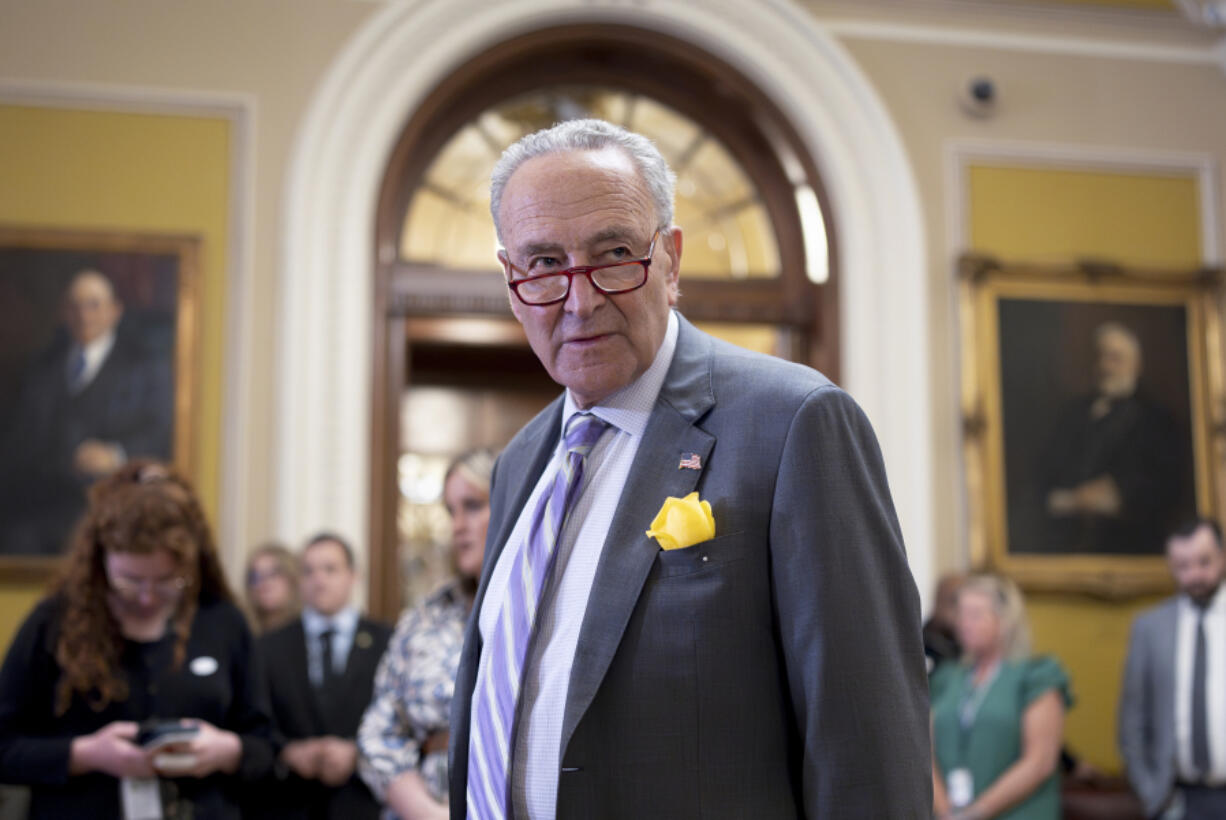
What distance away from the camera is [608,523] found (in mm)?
1985

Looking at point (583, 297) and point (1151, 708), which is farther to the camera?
point (1151, 708)

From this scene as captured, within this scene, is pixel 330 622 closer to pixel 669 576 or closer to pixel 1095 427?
pixel 669 576

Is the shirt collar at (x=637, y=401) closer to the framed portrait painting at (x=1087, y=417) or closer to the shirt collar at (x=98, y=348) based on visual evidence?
the shirt collar at (x=98, y=348)

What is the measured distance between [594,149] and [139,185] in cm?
571

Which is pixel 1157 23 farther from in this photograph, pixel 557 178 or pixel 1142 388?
pixel 557 178

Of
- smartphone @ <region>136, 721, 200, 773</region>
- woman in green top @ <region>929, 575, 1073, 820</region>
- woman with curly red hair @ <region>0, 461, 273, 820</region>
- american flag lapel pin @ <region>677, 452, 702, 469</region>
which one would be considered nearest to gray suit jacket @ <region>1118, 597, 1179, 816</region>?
woman in green top @ <region>929, 575, 1073, 820</region>

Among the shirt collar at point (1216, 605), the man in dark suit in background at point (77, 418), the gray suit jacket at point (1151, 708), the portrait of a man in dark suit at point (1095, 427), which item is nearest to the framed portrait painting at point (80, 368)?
the man in dark suit in background at point (77, 418)

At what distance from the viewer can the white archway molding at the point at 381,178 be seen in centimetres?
713

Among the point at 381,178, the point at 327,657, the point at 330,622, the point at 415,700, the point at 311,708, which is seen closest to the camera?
the point at 415,700

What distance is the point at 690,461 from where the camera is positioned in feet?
6.32

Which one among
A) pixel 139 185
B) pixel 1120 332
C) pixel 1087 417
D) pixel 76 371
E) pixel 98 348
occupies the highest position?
pixel 139 185

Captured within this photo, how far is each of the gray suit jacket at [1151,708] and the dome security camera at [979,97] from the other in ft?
10.4

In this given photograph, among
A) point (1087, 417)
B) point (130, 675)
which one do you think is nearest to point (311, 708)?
point (130, 675)

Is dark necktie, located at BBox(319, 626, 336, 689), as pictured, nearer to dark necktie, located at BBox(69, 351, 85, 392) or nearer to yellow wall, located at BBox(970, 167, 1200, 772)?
dark necktie, located at BBox(69, 351, 85, 392)
